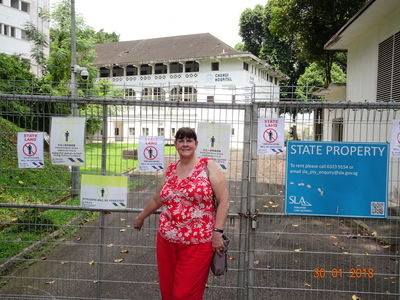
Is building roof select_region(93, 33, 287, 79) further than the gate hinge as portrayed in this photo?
Yes

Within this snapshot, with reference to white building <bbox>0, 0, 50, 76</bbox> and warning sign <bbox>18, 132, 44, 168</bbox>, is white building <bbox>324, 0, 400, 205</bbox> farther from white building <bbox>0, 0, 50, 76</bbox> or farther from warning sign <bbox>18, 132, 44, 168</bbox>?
white building <bbox>0, 0, 50, 76</bbox>

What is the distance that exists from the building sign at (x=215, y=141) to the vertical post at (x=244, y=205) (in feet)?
0.63

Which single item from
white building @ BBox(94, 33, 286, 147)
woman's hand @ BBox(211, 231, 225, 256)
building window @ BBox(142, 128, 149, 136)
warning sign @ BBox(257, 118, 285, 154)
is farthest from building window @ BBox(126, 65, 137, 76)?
woman's hand @ BBox(211, 231, 225, 256)

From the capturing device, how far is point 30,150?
3820 millimetres

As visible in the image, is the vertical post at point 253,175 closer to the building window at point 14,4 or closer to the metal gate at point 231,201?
the metal gate at point 231,201

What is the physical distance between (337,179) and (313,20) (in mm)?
17361

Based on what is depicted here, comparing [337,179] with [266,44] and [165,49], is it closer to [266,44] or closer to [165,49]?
[165,49]

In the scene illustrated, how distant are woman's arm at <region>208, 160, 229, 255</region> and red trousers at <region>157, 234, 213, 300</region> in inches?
3.6

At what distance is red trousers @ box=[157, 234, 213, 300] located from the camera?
2.95 metres

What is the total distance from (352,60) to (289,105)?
10.0 meters

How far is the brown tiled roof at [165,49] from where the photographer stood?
36.7 metres
